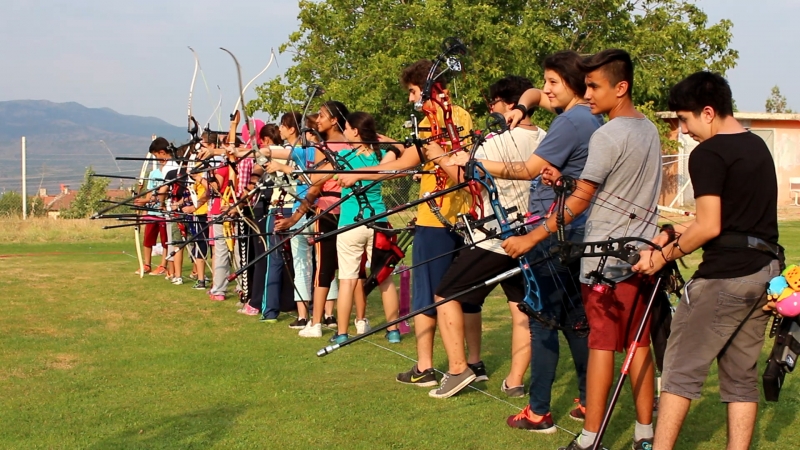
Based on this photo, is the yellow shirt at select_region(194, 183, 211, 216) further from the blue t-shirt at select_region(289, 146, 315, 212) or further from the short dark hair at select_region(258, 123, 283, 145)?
the blue t-shirt at select_region(289, 146, 315, 212)

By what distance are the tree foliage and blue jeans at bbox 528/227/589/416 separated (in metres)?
19.5

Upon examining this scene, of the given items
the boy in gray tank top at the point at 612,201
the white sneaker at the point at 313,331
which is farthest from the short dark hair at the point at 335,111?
the boy in gray tank top at the point at 612,201

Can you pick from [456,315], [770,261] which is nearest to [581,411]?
[456,315]

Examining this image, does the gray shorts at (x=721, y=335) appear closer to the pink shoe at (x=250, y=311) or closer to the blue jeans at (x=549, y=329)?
the blue jeans at (x=549, y=329)

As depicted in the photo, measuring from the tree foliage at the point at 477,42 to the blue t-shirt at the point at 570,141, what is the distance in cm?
1973

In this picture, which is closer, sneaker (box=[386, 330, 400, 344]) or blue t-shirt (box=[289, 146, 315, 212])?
blue t-shirt (box=[289, 146, 315, 212])

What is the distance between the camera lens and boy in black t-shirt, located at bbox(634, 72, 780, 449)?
390cm

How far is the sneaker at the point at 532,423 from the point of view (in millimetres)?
5168

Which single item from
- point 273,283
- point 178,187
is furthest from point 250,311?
point 178,187

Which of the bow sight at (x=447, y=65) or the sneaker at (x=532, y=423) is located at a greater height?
the bow sight at (x=447, y=65)

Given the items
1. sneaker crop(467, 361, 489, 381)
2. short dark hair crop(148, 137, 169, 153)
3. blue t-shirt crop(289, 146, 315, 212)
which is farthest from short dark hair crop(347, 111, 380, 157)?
short dark hair crop(148, 137, 169, 153)

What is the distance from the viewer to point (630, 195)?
14.5ft

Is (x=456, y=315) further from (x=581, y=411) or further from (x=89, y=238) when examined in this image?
(x=89, y=238)

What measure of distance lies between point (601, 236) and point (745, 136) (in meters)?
0.79
